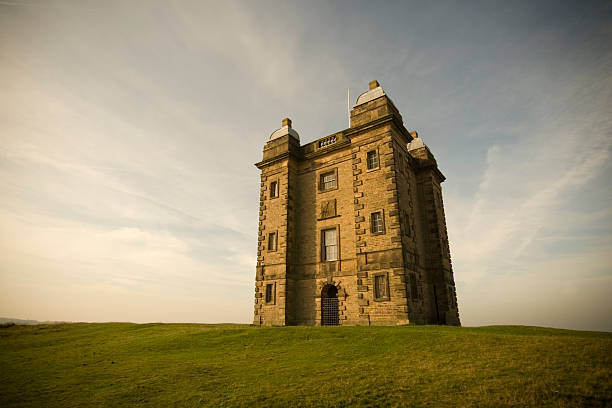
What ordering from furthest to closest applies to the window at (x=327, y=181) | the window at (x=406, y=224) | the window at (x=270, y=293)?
the window at (x=327, y=181), the window at (x=270, y=293), the window at (x=406, y=224)

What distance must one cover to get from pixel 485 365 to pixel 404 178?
50.7 ft

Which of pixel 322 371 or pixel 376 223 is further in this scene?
pixel 376 223

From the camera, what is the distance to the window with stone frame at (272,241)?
985 inches

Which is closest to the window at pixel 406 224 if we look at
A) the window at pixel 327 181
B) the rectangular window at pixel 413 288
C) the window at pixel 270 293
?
the rectangular window at pixel 413 288

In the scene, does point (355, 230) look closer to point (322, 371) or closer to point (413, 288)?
point (413, 288)

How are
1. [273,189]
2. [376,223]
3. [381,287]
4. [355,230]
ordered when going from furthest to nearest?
[273,189] < [355,230] < [376,223] < [381,287]

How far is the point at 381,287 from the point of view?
19.5 meters

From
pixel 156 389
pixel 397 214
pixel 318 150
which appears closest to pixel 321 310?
pixel 397 214

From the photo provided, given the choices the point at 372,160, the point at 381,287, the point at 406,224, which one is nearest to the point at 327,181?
the point at 372,160

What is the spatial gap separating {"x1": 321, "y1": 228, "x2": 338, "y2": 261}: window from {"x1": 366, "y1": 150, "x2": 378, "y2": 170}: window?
5298 mm

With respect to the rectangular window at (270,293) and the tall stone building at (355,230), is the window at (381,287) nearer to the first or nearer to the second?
the tall stone building at (355,230)

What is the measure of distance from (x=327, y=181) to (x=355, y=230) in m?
5.33

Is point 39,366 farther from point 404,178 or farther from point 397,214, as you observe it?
point 404,178

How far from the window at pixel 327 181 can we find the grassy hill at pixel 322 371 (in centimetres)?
1216
